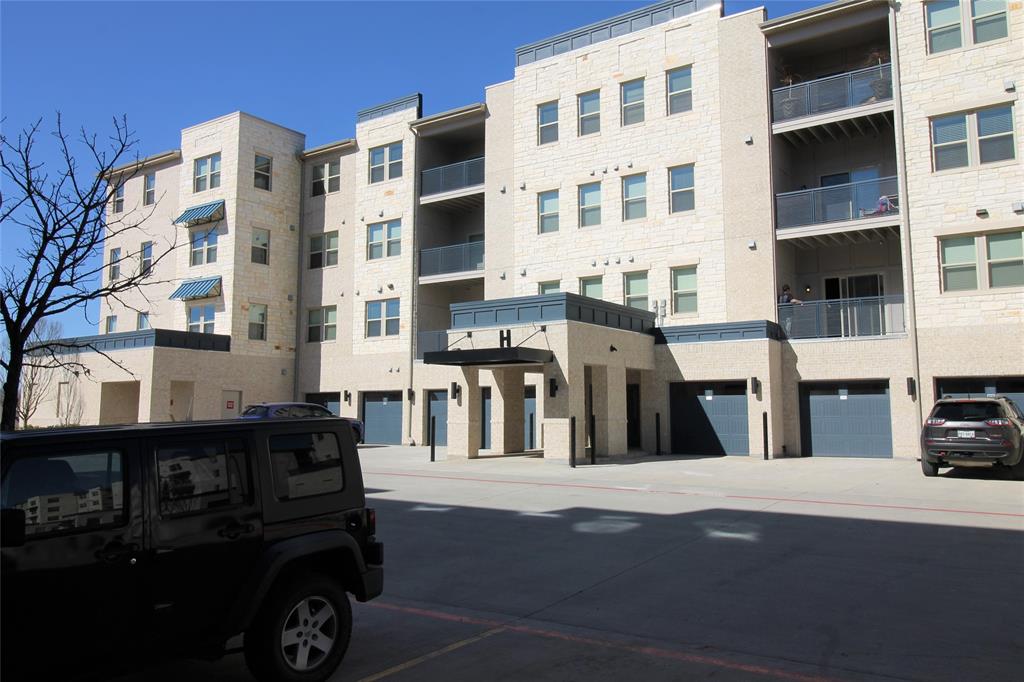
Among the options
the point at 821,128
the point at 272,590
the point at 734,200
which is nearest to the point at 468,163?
the point at 734,200

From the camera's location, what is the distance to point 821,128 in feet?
80.9

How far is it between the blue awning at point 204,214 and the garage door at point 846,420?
25656 millimetres

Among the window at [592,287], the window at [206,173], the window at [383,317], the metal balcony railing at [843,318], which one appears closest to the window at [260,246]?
the window at [206,173]

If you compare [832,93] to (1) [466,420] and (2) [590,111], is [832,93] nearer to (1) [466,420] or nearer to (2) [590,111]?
(2) [590,111]

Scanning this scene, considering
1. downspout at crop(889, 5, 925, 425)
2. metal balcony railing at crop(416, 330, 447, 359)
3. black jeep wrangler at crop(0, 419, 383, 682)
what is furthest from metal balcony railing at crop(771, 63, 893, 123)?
black jeep wrangler at crop(0, 419, 383, 682)

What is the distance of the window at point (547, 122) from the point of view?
1164 inches

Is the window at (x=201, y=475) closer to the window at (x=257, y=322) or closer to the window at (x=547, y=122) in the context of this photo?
the window at (x=547, y=122)

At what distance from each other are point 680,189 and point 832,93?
5630 mm

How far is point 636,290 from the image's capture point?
89.9ft

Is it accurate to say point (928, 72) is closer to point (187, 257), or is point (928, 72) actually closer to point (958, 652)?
point (958, 652)

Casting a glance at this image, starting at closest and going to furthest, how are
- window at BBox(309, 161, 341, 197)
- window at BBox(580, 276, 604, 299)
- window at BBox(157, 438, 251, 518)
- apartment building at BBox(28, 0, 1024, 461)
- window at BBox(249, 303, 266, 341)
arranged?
window at BBox(157, 438, 251, 518) → apartment building at BBox(28, 0, 1024, 461) → window at BBox(580, 276, 604, 299) → window at BBox(249, 303, 266, 341) → window at BBox(309, 161, 341, 197)

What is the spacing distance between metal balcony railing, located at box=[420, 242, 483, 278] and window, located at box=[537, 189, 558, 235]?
3.11m

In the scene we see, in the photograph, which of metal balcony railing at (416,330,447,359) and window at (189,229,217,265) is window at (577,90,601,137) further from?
window at (189,229,217,265)

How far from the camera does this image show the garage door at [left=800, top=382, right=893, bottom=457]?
22.7 meters
